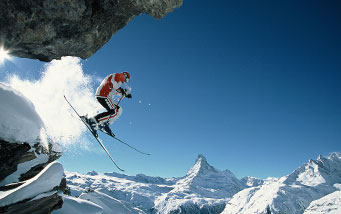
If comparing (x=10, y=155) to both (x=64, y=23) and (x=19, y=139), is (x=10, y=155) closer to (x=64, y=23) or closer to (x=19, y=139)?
(x=19, y=139)

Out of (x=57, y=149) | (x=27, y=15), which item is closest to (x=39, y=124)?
(x=57, y=149)

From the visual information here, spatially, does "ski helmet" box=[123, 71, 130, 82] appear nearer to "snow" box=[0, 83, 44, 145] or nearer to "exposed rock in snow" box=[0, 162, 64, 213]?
"snow" box=[0, 83, 44, 145]

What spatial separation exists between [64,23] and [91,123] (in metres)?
6.08

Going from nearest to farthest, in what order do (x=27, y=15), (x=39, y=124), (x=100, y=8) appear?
1. (x=27, y=15)
2. (x=39, y=124)
3. (x=100, y=8)

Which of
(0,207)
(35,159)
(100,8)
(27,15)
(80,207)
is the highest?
(100,8)

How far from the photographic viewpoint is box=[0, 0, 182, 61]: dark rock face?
1127cm

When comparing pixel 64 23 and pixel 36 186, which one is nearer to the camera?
pixel 36 186

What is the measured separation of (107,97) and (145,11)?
580 cm

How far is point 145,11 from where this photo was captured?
14.9m

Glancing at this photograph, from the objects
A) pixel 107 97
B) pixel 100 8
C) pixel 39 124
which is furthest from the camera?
pixel 107 97

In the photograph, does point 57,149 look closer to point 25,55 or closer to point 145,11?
point 25,55

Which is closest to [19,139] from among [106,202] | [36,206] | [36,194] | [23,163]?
[23,163]

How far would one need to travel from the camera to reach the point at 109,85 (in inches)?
577

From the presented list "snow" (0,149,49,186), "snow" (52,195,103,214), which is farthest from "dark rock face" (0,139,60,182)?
"snow" (52,195,103,214)
